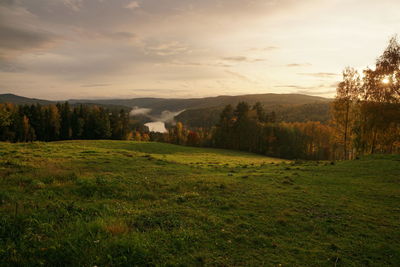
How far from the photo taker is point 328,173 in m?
20.7

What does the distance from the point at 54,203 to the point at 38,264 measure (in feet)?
13.3

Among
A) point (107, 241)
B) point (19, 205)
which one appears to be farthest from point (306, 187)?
point (19, 205)

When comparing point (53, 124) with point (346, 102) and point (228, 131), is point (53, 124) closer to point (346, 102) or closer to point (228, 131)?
point (228, 131)

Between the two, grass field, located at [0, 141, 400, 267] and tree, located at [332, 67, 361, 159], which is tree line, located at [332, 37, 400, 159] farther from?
grass field, located at [0, 141, 400, 267]

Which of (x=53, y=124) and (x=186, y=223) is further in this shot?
(x=53, y=124)

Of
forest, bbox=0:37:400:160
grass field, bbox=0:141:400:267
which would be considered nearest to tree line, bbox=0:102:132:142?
forest, bbox=0:37:400:160

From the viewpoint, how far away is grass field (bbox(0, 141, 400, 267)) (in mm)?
6086

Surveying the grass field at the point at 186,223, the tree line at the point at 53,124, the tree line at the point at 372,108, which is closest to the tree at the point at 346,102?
the tree line at the point at 372,108

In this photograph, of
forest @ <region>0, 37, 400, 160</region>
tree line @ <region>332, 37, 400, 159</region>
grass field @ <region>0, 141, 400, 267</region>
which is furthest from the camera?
forest @ <region>0, 37, 400, 160</region>

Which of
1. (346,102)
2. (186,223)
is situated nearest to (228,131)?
(346,102)

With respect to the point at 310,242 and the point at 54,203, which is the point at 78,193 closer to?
the point at 54,203

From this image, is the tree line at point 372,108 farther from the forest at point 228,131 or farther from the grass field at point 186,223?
the grass field at point 186,223

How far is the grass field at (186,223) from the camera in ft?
20.0

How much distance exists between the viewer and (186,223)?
27.2ft
